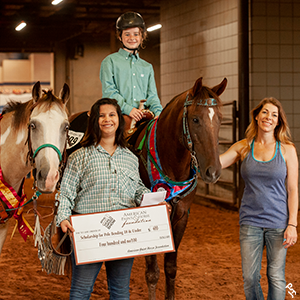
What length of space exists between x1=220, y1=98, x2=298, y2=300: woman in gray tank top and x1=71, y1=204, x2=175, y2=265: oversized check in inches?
21.9

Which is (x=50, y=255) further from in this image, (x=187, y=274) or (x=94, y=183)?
(x=187, y=274)

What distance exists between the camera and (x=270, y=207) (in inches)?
86.9

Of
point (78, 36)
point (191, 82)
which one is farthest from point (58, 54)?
point (191, 82)

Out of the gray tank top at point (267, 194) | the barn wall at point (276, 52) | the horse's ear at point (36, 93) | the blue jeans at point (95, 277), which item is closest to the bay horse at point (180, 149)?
the gray tank top at point (267, 194)

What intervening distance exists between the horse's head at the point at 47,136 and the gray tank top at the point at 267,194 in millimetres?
1146

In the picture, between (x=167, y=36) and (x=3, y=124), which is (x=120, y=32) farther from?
(x=167, y=36)

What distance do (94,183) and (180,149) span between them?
80cm

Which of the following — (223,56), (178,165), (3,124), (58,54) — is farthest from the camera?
(58,54)

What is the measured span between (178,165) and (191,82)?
494 centimetres

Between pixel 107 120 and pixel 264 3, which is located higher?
pixel 264 3

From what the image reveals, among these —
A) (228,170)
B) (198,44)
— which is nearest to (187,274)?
(228,170)

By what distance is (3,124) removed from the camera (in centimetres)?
239

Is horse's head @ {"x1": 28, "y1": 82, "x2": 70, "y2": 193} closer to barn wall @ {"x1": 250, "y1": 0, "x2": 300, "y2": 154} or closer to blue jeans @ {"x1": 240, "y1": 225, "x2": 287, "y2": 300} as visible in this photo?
blue jeans @ {"x1": 240, "y1": 225, "x2": 287, "y2": 300}

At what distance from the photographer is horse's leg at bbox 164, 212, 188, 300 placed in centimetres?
276
